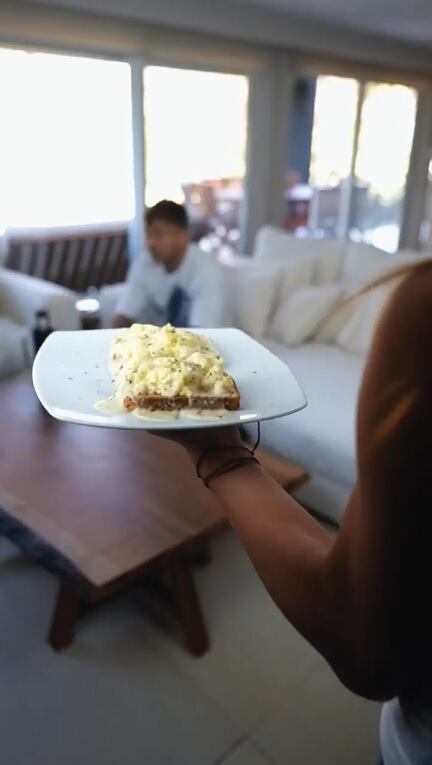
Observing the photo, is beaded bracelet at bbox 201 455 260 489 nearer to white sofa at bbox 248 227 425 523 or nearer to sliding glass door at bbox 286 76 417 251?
white sofa at bbox 248 227 425 523

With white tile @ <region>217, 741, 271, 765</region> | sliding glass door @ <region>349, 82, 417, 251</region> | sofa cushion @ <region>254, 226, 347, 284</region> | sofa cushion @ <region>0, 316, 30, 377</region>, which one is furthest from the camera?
sliding glass door @ <region>349, 82, 417, 251</region>

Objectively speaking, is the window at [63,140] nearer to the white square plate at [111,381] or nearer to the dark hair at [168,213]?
the dark hair at [168,213]

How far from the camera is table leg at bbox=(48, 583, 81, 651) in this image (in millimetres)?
1591

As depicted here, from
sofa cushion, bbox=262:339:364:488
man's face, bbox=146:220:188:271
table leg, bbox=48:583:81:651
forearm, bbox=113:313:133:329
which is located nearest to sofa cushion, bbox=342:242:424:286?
sofa cushion, bbox=262:339:364:488

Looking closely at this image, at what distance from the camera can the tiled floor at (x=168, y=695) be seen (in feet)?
4.52

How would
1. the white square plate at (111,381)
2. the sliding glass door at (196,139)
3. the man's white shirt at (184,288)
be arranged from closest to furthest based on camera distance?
the white square plate at (111,381) → the man's white shirt at (184,288) → the sliding glass door at (196,139)

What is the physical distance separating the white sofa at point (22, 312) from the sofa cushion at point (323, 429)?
1180 mm

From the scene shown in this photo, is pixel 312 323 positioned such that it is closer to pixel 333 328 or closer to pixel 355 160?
pixel 333 328

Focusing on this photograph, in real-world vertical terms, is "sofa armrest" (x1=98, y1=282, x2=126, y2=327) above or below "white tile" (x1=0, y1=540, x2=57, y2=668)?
above

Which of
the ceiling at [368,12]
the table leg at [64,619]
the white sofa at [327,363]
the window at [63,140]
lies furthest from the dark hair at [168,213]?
the ceiling at [368,12]

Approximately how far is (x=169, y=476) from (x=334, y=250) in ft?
5.84

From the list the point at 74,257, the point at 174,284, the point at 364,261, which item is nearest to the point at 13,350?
the point at 174,284

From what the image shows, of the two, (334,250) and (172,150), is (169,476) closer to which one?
(334,250)

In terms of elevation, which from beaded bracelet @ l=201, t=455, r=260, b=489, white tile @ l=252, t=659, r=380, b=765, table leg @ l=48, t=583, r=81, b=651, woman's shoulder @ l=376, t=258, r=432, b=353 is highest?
woman's shoulder @ l=376, t=258, r=432, b=353
